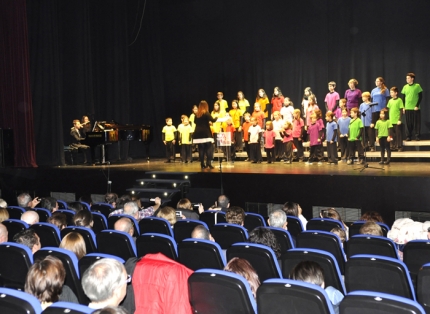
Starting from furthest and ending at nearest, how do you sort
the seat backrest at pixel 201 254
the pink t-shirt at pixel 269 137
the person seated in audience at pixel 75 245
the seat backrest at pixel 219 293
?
1. the pink t-shirt at pixel 269 137
2. the person seated in audience at pixel 75 245
3. the seat backrest at pixel 201 254
4. the seat backrest at pixel 219 293

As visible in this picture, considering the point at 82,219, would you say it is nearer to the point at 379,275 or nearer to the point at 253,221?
the point at 253,221

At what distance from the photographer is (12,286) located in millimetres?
4328

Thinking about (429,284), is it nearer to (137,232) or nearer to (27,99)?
(137,232)

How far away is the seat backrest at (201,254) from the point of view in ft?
13.8

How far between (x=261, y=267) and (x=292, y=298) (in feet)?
4.21

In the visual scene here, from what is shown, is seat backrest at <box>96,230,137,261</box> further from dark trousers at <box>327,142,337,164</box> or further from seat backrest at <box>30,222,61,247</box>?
dark trousers at <box>327,142,337,164</box>

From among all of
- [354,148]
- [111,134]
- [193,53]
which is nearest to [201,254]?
[354,148]

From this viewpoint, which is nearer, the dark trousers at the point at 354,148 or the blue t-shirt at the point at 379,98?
the dark trousers at the point at 354,148

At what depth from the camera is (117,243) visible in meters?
4.84

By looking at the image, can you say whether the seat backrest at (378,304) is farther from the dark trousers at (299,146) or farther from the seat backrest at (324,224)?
the dark trousers at (299,146)

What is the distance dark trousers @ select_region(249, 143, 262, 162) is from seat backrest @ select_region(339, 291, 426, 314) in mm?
10254

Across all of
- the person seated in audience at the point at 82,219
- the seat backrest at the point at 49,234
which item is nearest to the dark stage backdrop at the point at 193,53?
the person seated in audience at the point at 82,219

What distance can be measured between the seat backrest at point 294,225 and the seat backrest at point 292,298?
333 cm

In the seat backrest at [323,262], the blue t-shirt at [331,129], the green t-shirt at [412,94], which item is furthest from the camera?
the green t-shirt at [412,94]
